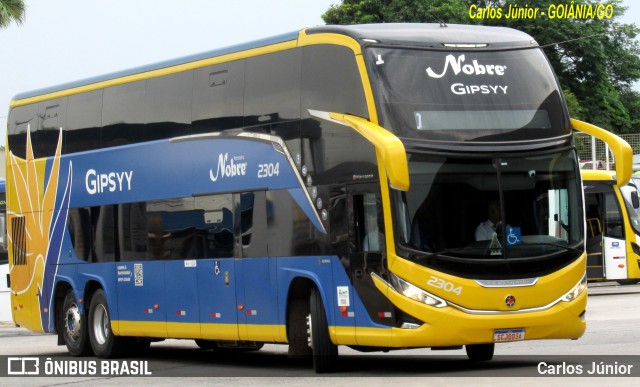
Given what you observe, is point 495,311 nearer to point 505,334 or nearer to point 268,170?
point 505,334

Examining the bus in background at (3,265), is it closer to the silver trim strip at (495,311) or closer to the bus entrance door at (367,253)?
the bus entrance door at (367,253)

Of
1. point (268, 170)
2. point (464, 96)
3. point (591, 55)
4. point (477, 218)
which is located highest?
point (591, 55)

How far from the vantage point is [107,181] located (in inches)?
853

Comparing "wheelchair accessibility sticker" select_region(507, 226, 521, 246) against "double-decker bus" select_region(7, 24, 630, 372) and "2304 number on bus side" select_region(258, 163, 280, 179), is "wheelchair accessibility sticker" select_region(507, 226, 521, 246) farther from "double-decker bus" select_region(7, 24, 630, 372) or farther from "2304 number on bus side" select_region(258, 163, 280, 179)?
"2304 number on bus side" select_region(258, 163, 280, 179)

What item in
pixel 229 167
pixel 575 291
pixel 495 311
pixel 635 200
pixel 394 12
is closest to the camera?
pixel 495 311

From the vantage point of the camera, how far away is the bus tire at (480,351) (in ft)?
57.2

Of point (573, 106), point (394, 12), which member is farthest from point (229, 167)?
point (573, 106)

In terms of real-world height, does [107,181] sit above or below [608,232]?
above

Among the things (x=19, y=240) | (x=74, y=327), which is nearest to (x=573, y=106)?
(x=19, y=240)

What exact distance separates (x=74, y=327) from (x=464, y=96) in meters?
9.65

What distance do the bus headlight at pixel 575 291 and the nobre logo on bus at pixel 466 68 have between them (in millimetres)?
2603

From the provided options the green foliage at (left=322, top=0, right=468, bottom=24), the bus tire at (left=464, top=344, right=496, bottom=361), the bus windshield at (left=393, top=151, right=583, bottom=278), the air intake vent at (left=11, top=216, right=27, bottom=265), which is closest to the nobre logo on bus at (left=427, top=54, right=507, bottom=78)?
the bus windshield at (left=393, top=151, right=583, bottom=278)

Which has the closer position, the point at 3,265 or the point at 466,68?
the point at 466,68

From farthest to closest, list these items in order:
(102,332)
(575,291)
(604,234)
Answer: (604,234), (102,332), (575,291)
